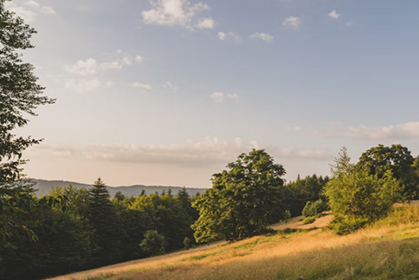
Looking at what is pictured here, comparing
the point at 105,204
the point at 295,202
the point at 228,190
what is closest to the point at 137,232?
the point at 105,204

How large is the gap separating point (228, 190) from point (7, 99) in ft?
108

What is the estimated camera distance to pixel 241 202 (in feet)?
137

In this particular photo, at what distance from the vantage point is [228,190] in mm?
42156

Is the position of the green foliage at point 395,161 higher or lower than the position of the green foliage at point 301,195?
higher

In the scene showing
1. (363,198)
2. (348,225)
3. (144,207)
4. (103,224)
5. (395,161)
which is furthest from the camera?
(144,207)

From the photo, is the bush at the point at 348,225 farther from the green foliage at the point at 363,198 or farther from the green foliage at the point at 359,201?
the green foliage at the point at 363,198

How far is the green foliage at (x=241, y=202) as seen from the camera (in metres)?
41.5

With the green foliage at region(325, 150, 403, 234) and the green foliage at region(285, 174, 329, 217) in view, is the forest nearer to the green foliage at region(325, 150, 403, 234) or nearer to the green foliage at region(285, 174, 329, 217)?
the green foliage at region(325, 150, 403, 234)

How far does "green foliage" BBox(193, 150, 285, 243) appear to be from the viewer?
41.5 metres

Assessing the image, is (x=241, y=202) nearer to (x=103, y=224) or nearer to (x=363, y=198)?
(x=363, y=198)

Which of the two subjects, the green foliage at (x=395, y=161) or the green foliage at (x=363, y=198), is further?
the green foliage at (x=395, y=161)

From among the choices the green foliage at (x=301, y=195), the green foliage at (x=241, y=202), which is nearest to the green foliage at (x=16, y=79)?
the green foliage at (x=241, y=202)

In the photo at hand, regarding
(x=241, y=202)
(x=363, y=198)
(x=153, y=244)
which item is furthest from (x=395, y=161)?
(x=153, y=244)

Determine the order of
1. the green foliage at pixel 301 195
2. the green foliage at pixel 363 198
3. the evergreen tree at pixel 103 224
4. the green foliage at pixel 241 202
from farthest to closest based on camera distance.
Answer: the green foliage at pixel 301 195
the evergreen tree at pixel 103 224
the green foliage at pixel 241 202
the green foliage at pixel 363 198
